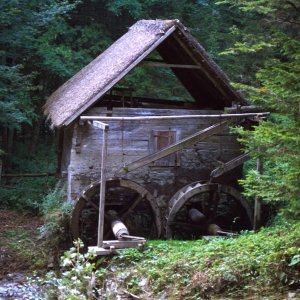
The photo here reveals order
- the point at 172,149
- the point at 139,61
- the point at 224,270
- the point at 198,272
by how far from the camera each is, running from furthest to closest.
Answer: the point at 139,61 → the point at 172,149 → the point at 198,272 → the point at 224,270

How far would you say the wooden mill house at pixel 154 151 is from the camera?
41.6 feet

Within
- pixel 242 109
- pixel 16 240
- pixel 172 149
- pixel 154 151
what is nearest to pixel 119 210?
pixel 154 151

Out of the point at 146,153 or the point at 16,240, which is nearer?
the point at 16,240

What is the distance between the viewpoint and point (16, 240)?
1403cm

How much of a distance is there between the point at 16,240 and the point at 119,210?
265cm

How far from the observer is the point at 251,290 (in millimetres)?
7270

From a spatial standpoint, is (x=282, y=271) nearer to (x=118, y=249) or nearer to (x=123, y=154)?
(x=118, y=249)

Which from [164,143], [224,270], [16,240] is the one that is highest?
[164,143]

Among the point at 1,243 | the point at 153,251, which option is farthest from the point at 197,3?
the point at 153,251

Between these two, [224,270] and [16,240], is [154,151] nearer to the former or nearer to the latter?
[16,240]

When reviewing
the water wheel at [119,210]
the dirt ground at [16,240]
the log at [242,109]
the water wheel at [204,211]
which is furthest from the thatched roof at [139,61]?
the dirt ground at [16,240]

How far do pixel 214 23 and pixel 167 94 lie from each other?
3.32 m

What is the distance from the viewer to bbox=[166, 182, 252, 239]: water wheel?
1267 cm

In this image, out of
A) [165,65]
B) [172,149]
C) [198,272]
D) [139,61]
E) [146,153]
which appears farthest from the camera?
[146,153]
